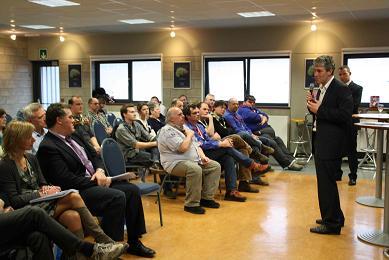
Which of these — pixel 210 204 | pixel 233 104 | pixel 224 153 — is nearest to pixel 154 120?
pixel 233 104

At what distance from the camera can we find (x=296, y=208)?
16.1 ft

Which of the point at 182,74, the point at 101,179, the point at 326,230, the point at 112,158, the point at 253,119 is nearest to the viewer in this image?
the point at 101,179

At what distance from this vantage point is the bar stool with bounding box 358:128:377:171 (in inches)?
297

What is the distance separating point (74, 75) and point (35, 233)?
874cm

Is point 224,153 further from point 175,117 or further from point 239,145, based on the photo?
point 175,117

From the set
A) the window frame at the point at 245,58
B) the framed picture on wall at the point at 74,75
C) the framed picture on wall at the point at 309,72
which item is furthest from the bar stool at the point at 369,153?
the framed picture on wall at the point at 74,75

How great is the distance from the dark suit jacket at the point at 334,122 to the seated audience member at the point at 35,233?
2187 millimetres

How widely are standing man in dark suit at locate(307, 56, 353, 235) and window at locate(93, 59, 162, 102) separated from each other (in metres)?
6.66

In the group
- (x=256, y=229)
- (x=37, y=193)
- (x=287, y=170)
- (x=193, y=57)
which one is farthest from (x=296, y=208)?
(x=193, y=57)

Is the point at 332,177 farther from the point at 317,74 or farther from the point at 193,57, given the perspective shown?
the point at 193,57

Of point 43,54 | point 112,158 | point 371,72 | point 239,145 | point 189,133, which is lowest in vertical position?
point 239,145

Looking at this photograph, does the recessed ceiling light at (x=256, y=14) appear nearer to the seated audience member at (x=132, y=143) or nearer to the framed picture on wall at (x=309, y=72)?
the framed picture on wall at (x=309, y=72)

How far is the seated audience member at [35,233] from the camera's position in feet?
8.15

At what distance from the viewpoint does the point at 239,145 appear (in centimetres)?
576
